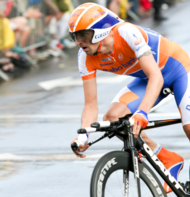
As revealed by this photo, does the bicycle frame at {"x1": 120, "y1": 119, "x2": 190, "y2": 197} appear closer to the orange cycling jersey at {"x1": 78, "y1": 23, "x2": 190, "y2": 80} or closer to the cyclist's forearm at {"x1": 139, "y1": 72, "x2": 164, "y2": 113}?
the cyclist's forearm at {"x1": 139, "y1": 72, "x2": 164, "y2": 113}

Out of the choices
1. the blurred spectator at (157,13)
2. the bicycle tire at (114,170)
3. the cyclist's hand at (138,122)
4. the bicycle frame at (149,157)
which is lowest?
the bicycle tire at (114,170)

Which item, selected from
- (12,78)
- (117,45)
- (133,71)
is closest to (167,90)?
(133,71)

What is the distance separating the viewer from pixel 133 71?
4324 mm

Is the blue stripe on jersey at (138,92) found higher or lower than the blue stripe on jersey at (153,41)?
lower

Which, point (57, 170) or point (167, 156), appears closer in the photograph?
point (167, 156)

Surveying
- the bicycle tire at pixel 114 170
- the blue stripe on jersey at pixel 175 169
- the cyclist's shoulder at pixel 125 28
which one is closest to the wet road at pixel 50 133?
the blue stripe on jersey at pixel 175 169

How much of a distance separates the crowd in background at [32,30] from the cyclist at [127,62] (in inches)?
308

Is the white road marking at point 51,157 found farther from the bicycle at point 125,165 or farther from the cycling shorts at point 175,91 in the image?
the bicycle at point 125,165

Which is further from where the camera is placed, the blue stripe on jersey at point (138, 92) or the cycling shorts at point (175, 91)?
the blue stripe on jersey at point (138, 92)

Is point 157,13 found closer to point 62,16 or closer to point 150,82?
point 62,16

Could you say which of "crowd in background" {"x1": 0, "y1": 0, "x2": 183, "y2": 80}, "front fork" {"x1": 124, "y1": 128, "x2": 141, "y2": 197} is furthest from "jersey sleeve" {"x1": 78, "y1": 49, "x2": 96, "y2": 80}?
"crowd in background" {"x1": 0, "y1": 0, "x2": 183, "y2": 80}

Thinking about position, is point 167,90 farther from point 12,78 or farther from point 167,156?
point 12,78

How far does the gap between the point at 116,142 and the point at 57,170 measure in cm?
138

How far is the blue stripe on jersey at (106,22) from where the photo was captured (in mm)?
3762
